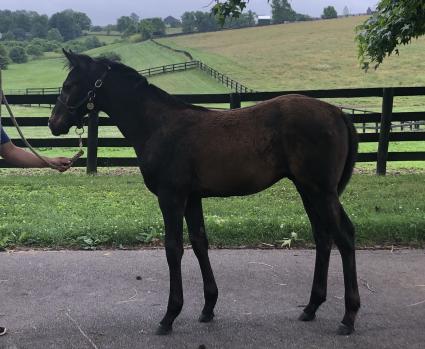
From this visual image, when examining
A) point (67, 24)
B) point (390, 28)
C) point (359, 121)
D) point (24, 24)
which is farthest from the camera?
point (67, 24)

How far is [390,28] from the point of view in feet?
25.7

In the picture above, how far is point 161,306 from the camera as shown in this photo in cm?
432

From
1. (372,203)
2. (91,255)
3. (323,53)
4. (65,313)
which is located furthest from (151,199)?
(323,53)

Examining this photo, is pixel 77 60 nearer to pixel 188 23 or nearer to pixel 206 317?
pixel 206 317

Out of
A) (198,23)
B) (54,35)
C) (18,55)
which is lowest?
(18,55)

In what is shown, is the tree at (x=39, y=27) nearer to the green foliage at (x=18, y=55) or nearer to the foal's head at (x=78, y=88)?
the green foliage at (x=18, y=55)

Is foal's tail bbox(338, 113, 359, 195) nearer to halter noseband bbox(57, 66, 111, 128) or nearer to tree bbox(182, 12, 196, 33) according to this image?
halter noseband bbox(57, 66, 111, 128)

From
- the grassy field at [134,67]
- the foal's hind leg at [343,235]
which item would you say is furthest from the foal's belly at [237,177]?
the grassy field at [134,67]

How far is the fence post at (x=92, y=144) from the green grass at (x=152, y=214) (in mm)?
862

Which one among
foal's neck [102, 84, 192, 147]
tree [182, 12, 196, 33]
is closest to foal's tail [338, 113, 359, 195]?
foal's neck [102, 84, 192, 147]

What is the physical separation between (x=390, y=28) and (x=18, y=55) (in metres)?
55.7

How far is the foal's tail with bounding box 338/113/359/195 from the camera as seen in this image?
13.0ft

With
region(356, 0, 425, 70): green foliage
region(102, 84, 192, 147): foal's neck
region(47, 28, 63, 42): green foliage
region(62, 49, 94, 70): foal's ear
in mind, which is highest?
region(47, 28, 63, 42): green foliage

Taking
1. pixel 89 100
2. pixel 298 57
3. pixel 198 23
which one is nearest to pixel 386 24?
pixel 89 100
